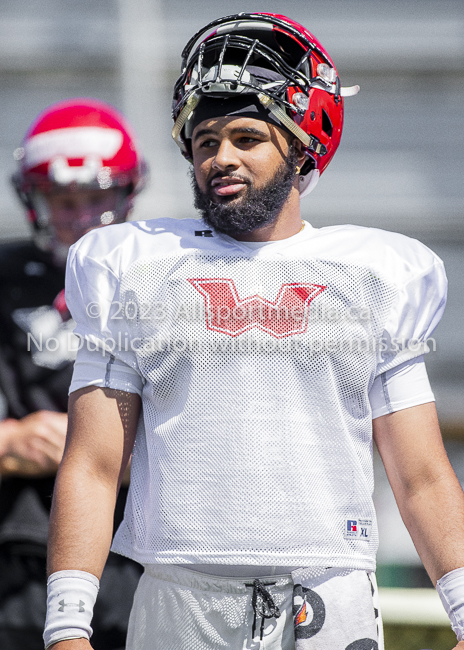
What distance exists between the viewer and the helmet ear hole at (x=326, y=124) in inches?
70.1

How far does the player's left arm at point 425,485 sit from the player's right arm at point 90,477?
1.58 ft

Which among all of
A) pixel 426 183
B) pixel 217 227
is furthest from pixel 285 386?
pixel 426 183

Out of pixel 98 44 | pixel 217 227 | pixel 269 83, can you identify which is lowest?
pixel 217 227

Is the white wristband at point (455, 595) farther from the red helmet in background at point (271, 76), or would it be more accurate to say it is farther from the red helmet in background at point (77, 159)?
the red helmet in background at point (77, 159)

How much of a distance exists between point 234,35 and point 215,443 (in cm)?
84

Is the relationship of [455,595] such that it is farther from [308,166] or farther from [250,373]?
[308,166]

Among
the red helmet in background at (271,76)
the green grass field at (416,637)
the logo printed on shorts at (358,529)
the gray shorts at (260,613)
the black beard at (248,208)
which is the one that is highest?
the red helmet in background at (271,76)

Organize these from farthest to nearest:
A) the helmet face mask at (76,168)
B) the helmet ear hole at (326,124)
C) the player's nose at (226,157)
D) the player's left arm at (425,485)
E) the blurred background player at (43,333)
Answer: the helmet face mask at (76,168) < the blurred background player at (43,333) < the helmet ear hole at (326,124) < the player's nose at (226,157) < the player's left arm at (425,485)

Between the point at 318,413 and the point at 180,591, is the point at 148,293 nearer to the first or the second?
the point at 318,413

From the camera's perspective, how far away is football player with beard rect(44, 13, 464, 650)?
1414 mm

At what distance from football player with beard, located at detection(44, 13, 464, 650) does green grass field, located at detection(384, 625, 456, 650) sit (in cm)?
178

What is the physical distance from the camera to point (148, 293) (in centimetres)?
153

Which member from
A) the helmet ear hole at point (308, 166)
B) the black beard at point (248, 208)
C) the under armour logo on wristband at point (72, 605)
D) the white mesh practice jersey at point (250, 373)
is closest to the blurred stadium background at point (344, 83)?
the helmet ear hole at point (308, 166)

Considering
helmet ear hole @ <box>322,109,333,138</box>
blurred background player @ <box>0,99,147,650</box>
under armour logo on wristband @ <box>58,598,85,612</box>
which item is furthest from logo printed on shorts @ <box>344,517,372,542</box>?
blurred background player @ <box>0,99,147,650</box>
